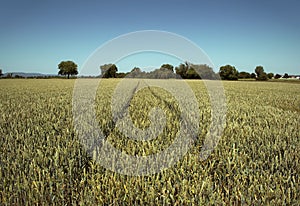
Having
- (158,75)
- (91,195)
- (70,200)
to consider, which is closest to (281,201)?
(91,195)

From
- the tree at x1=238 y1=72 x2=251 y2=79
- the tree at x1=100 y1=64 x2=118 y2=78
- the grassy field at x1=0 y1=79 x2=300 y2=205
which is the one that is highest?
the tree at x1=238 y1=72 x2=251 y2=79

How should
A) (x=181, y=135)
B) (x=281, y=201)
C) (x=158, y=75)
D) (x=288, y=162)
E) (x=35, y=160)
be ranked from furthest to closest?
(x=158, y=75) → (x=181, y=135) → (x=288, y=162) → (x=35, y=160) → (x=281, y=201)

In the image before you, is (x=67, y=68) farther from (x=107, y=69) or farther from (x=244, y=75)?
(x=107, y=69)

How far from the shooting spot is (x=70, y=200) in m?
1.95

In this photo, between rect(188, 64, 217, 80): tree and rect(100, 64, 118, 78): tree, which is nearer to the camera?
rect(100, 64, 118, 78): tree

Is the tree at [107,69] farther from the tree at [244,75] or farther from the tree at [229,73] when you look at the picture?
the tree at [244,75]

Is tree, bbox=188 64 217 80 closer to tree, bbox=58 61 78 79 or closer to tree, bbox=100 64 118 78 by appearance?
tree, bbox=100 64 118 78

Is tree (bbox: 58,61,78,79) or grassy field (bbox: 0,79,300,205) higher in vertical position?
tree (bbox: 58,61,78,79)

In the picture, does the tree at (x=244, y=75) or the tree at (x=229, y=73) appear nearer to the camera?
the tree at (x=229, y=73)

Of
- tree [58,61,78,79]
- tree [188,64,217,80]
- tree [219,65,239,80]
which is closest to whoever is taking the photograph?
tree [188,64,217,80]

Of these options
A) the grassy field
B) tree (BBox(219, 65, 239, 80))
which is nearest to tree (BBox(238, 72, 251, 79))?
tree (BBox(219, 65, 239, 80))

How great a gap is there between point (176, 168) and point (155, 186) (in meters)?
0.45

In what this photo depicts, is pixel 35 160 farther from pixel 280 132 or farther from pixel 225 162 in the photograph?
pixel 280 132

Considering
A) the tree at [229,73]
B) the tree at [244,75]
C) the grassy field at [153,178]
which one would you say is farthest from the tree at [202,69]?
the tree at [244,75]
